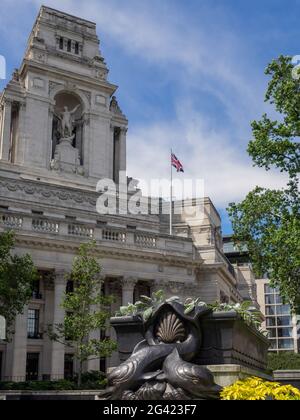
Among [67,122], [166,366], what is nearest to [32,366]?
[67,122]

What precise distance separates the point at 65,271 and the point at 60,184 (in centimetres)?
1667

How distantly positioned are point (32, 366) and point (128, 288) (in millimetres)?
11578

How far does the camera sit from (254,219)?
33.1 m

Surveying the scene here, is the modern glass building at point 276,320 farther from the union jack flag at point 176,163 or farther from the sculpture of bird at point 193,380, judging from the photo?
the sculpture of bird at point 193,380

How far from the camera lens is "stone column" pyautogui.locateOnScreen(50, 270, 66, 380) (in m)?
49.4

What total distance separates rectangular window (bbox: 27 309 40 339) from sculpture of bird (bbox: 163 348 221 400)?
43.4 m

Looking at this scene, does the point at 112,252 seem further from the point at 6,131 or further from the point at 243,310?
the point at 243,310

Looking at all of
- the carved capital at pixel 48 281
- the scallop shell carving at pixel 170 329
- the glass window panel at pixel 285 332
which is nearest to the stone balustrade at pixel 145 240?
the carved capital at pixel 48 281

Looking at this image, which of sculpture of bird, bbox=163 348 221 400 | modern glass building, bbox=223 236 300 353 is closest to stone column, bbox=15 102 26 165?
sculpture of bird, bbox=163 348 221 400

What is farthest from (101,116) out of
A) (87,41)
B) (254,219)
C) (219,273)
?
Result: (254,219)

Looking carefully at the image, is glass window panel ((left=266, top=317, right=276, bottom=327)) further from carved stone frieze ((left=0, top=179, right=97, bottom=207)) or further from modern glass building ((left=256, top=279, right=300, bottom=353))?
carved stone frieze ((left=0, top=179, right=97, bottom=207))

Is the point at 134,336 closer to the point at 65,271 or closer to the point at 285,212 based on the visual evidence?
the point at 285,212

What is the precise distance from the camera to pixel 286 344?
138500 mm
